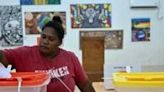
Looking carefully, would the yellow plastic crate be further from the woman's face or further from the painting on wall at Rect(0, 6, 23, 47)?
the painting on wall at Rect(0, 6, 23, 47)

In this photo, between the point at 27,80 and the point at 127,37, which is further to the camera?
the point at 127,37

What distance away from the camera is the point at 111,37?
3.65 meters

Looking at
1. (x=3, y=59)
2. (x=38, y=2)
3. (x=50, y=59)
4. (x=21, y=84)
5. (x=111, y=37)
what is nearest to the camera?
(x=21, y=84)

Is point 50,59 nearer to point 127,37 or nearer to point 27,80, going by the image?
point 27,80

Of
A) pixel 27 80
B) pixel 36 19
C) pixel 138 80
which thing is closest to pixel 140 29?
pixel 36 19

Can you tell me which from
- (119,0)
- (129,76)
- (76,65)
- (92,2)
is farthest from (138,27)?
(129,76)

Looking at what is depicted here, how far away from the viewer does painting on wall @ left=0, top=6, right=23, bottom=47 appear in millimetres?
3539

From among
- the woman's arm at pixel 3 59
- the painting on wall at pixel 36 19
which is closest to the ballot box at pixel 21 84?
the woman's arm at pixel 3 59

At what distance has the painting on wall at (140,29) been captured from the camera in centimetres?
365

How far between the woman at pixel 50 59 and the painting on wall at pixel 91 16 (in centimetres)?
167

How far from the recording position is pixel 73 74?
6.24 ft

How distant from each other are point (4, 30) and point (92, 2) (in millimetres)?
1035

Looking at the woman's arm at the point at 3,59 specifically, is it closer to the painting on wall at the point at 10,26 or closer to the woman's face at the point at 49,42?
the woman's face at the point at 49,42

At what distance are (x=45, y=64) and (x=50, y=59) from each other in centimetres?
6
